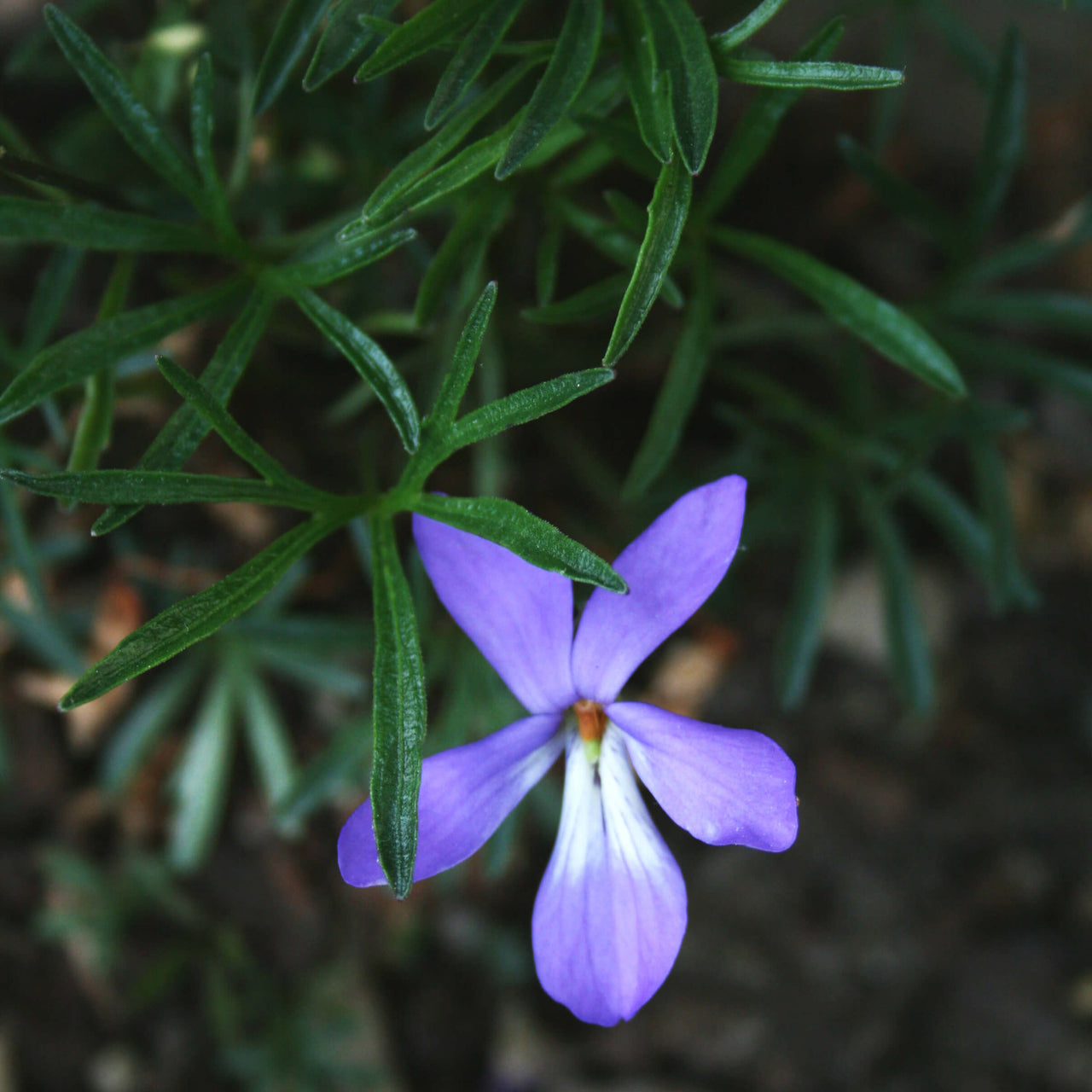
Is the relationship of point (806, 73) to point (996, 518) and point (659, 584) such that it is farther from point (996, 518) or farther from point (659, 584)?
point (996, 518)

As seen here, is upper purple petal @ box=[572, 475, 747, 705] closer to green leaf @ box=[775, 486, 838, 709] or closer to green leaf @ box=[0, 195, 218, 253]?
green leaf @ box=[0, 195, 218, 253]

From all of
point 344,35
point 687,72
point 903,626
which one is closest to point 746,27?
point 687,72

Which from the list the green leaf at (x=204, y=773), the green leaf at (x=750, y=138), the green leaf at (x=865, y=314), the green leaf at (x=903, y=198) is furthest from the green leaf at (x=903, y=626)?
the green leaf at (x=204, y=773)

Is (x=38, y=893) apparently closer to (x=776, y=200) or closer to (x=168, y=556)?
(x=168, y=556)

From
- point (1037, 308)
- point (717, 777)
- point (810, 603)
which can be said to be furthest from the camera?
point (810, 603)

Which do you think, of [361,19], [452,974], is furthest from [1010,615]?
[361,19]

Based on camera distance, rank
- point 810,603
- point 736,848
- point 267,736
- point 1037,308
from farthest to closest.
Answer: point 736,848
point 267,736
point 810,603
point 1037,308

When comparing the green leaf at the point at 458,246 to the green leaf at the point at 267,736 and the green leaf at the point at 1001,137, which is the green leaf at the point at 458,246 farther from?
the green leaf at the point at 267,736
